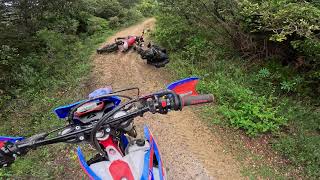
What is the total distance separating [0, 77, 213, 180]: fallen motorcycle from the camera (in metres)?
3.05

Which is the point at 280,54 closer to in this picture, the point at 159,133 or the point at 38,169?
the point at 159,133

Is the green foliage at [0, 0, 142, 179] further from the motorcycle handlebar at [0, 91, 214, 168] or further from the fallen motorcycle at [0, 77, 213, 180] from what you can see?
the motorcycle handlebar at [0, 91, 214, 168]

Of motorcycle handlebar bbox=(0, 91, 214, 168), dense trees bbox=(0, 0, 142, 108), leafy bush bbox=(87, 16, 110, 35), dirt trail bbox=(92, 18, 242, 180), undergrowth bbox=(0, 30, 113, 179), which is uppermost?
motorcycle handlebar bbox=(0, 91, 214, 168)

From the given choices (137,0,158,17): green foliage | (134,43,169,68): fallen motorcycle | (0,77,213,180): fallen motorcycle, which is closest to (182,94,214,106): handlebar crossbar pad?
(0,77,213,180): fallen motorcycle

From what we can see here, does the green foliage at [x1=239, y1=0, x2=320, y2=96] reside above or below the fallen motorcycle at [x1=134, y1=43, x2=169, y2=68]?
above

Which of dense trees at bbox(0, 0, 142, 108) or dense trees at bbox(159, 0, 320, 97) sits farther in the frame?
dense trees at bbox(0, 0, 142, 108)

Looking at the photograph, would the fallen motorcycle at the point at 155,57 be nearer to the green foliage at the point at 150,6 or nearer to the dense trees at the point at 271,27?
the dense trees at the point at 271,27

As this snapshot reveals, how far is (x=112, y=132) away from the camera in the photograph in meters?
3.47

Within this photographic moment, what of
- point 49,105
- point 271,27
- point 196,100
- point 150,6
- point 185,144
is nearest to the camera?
point 196,100

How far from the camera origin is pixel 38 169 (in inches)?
282

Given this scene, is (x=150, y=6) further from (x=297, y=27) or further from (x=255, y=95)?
(x=297, y=27)

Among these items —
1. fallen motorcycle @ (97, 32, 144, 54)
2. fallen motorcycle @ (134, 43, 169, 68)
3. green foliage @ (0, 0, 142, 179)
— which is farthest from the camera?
fallen motorcycle @ (97, 32, 144, 54)

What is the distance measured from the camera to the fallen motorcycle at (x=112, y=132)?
10.0 feet

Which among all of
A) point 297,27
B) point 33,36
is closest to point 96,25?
point 33,36
